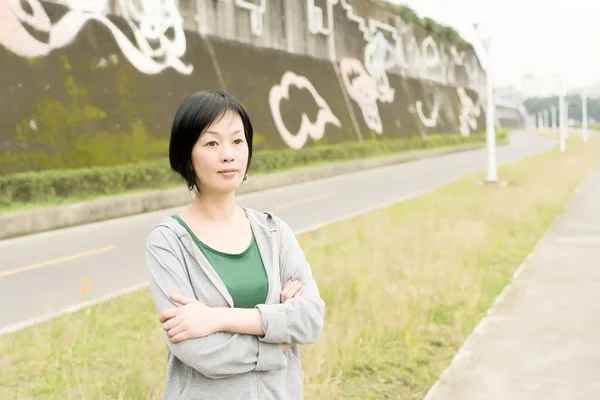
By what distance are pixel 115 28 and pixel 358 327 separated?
1518 centimetres

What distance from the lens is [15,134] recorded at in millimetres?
14672

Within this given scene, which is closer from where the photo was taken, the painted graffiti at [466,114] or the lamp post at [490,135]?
the lamp post at [490,135]

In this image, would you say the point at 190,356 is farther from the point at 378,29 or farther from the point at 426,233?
the point at 378,29

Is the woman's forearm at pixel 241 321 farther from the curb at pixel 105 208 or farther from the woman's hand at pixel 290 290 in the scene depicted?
the curb at pixel 105 208

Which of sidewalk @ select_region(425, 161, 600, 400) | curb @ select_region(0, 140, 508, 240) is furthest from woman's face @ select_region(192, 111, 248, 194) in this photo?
curb @ select_region(0, 140, 508, 240)

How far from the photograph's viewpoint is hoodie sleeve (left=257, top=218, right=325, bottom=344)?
216 centimetres

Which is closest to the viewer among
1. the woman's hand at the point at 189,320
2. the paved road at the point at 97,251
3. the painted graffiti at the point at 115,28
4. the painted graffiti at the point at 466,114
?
the woman's hand at the point at 189,320

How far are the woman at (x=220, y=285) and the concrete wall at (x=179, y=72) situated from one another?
43.3 feet

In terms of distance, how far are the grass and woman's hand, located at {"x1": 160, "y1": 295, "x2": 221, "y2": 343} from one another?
7.63 ft

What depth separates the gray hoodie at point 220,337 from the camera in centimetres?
211

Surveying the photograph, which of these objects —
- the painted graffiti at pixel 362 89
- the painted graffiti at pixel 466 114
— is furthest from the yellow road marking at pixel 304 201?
the painted graffiti at pixel 466 114

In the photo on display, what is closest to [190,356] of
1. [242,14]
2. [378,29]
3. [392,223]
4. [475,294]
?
[475,294]

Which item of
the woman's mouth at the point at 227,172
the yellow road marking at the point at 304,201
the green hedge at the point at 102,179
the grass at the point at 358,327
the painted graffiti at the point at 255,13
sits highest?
the painted graffiti at the point at 255,13

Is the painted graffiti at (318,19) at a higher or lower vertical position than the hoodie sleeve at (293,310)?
higher
